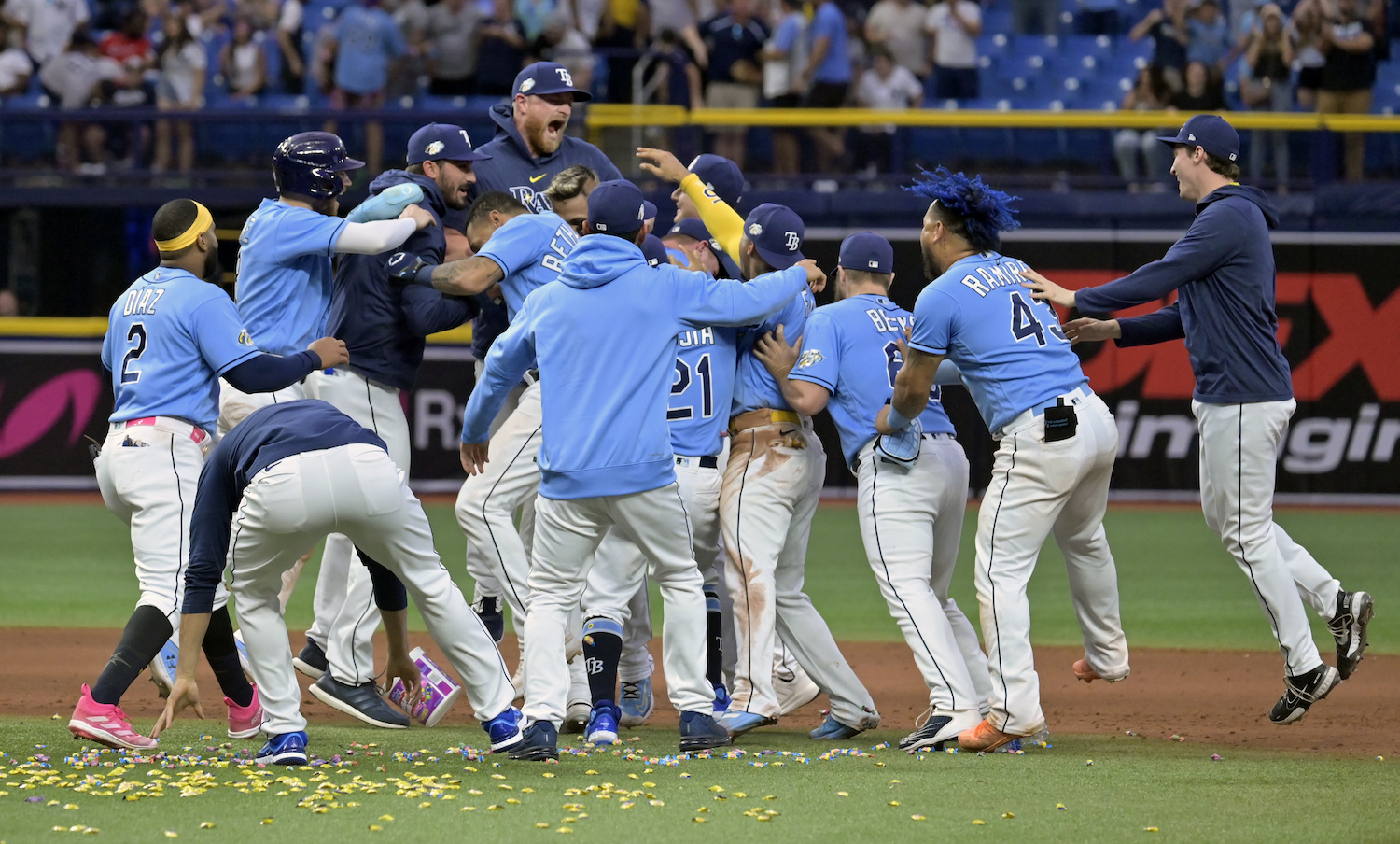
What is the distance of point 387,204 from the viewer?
6820mm

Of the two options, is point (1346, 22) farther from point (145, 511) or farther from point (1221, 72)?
point (145, 511)

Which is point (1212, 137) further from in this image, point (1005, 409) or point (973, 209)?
point (1005, 409)

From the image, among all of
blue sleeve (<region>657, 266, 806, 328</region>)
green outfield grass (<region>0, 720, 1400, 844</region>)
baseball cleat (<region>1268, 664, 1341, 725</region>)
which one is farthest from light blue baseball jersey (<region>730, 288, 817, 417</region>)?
baseball cleat (<region>1268, 664, 1341, 725</region>)

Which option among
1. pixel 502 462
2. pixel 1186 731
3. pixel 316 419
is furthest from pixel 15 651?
pixel 1186 731

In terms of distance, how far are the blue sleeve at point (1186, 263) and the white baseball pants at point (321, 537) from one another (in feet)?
8.86

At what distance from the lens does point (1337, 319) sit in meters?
13.9

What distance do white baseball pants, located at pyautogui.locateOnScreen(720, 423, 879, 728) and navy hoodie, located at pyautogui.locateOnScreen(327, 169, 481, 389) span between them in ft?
4.78

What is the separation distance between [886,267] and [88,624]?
5.20m

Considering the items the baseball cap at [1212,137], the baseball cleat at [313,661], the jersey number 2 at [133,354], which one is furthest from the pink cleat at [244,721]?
the baseball cap at [1212,137]

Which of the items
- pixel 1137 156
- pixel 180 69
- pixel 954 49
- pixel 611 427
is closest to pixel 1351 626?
pixel 611 427

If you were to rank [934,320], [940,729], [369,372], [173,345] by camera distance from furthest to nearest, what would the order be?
[369,372]
[173,345]
[940,729]
[934,320]

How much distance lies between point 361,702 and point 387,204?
2.08m

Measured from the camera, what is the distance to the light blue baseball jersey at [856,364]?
20.5 feet

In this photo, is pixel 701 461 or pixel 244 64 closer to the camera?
pixel 701 461
